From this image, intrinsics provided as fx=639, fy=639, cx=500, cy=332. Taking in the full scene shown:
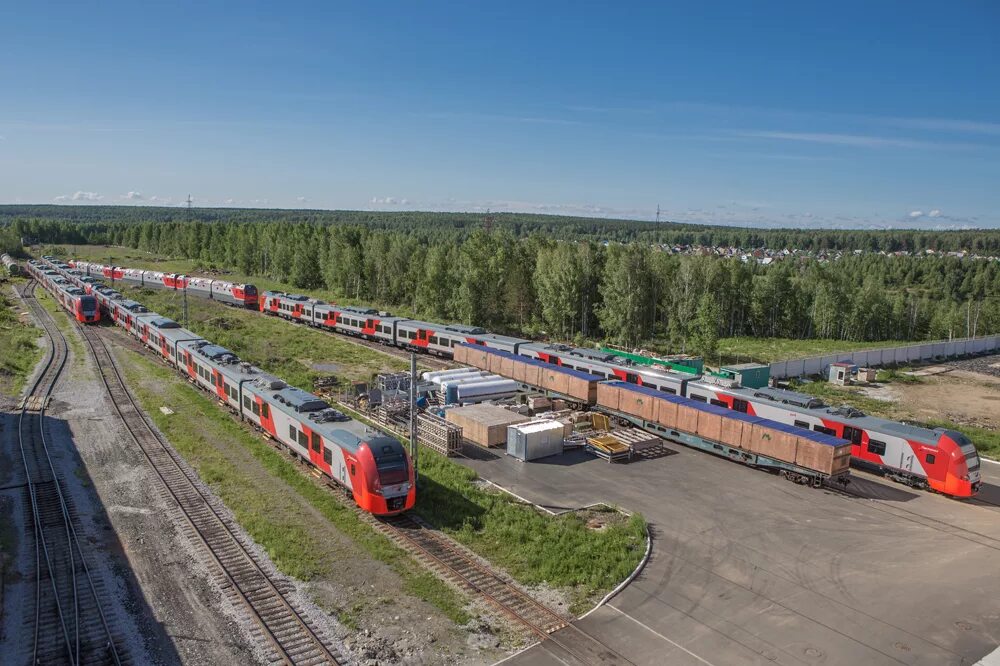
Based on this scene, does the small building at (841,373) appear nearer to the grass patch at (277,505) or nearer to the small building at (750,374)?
the small building at (750,374)

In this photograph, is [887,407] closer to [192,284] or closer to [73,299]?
[73,299]

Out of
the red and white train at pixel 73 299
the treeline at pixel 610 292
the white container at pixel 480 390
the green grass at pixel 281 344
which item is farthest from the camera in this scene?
the treeline at pixel 610 292

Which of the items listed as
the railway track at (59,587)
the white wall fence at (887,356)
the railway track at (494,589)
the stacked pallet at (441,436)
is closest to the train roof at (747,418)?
the stacked pallet at (441,436)

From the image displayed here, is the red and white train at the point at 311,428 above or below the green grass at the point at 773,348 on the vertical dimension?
above

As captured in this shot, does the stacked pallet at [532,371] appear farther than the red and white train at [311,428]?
Yes

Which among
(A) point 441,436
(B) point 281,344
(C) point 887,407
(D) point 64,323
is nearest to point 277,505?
(A) point 441,436
